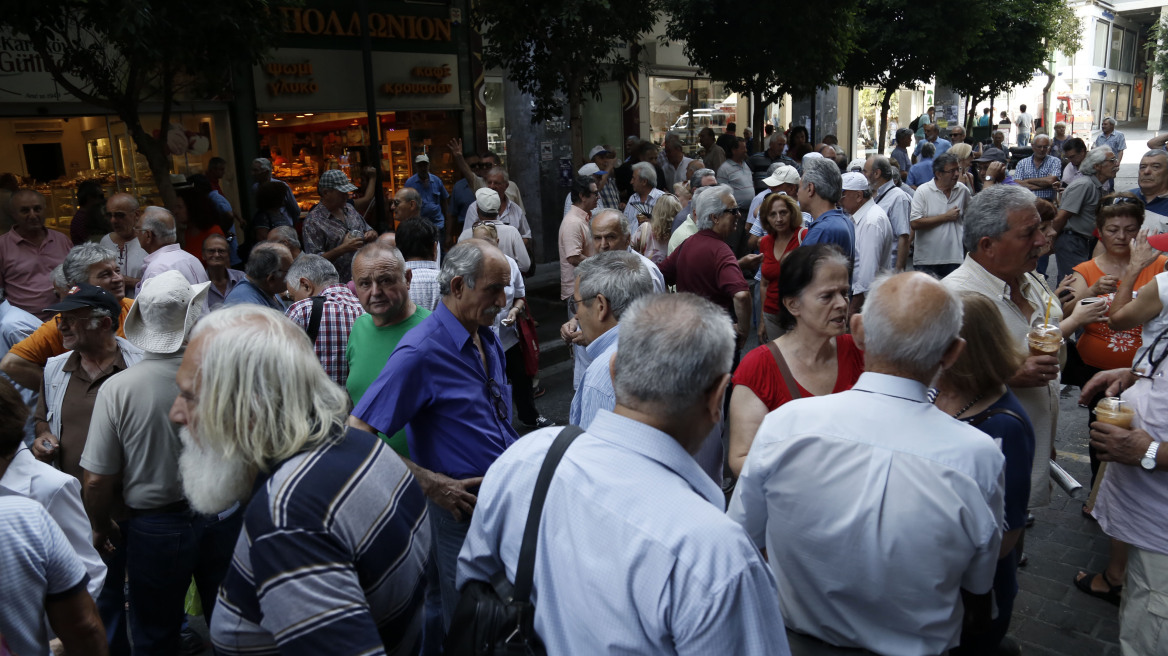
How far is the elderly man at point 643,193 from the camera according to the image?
8.77 meters

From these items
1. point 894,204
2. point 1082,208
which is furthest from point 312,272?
point 1082,208

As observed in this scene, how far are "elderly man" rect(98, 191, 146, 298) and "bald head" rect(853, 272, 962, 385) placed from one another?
590 cm

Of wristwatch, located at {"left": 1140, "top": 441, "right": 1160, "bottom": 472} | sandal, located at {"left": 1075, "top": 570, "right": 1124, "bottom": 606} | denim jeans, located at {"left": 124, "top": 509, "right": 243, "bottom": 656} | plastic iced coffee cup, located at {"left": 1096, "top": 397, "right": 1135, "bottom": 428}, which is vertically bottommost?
sandal, located at {"left": 1075, "top": 570, "right": 1124, "bottom": 606}

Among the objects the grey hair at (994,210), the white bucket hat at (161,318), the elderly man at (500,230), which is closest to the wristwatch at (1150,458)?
the grey hair at (994,210)

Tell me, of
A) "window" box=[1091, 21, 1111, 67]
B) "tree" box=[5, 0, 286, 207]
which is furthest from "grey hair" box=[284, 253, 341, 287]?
"window" box=[1091, 21, 1111, 67]

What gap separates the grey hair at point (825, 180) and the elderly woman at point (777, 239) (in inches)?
8.7

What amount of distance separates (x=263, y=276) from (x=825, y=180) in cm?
386

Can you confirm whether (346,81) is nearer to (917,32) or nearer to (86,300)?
(86,300)

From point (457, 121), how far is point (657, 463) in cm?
1247

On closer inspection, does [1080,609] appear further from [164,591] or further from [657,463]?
[164,591]

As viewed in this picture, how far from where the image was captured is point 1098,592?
13.1ft

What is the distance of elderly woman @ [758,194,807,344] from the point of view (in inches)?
235

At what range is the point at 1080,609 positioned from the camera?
394 cm

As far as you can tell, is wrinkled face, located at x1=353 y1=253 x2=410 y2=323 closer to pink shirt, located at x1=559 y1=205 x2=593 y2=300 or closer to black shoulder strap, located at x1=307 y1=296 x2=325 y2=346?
black shoulder strap, located at x1=307 y1=296 x2=325 y2=346
